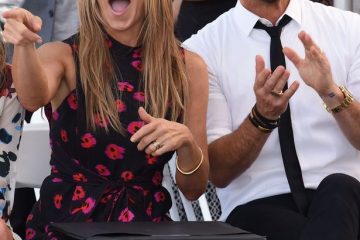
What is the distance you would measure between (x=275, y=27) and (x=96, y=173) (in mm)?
890

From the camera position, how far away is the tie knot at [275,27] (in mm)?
3266

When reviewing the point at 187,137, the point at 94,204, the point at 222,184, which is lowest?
the point at 222,184

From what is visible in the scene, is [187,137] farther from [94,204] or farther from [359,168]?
[359,168]

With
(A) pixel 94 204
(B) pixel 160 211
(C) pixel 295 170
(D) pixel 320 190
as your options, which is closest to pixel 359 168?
(C) pixel 295 170

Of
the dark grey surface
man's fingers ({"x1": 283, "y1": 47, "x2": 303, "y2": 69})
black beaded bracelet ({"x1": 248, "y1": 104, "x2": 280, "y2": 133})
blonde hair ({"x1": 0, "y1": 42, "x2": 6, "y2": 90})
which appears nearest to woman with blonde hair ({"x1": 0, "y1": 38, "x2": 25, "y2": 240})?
blonde hair ({"x1": 0, "y1": 42, "x2": 6, "y2": 90})

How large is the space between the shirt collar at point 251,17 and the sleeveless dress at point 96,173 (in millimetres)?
633

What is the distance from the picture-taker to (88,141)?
2773mm

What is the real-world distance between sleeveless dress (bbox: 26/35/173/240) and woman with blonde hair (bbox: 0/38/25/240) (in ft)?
0.36

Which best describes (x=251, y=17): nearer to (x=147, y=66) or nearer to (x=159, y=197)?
(x=147, y=66)

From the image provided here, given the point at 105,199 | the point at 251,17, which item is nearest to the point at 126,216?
the point at 105,199

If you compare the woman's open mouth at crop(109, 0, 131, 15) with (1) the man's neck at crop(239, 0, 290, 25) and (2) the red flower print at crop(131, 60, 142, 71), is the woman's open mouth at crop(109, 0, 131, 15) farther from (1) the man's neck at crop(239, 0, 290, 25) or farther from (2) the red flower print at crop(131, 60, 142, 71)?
→ (1) the man's neck at crop(239, 0, 290, 25)

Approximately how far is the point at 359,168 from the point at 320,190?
1.50ft

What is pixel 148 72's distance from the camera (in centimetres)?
286

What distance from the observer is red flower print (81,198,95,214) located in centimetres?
271
